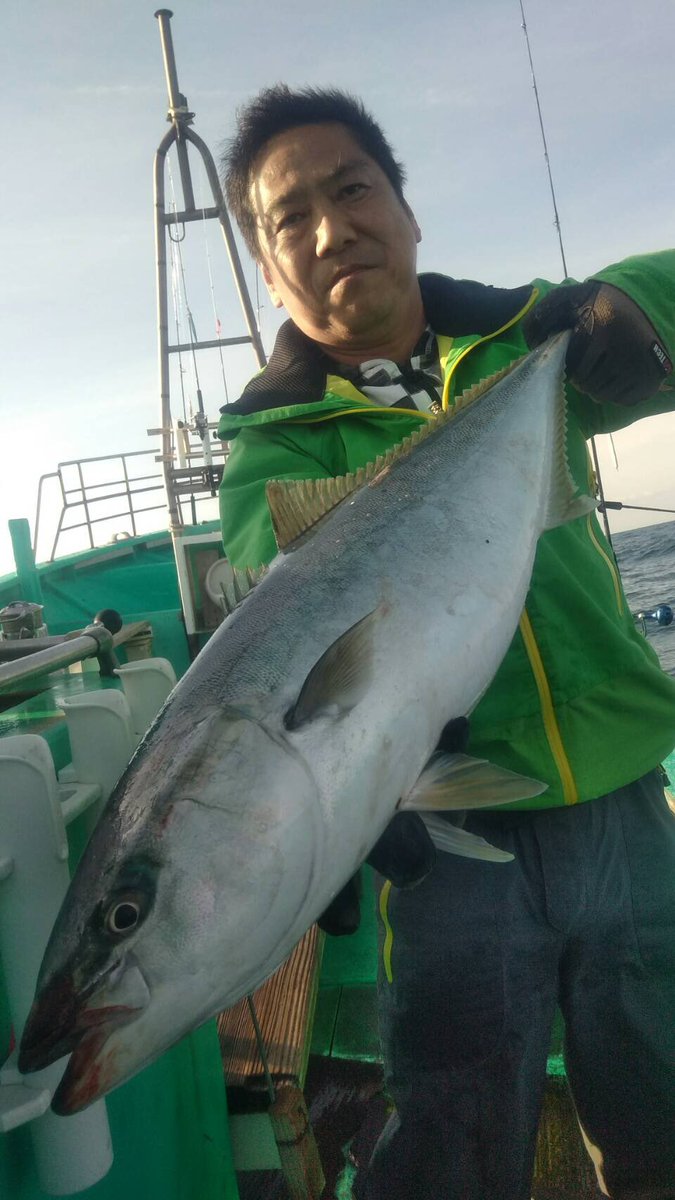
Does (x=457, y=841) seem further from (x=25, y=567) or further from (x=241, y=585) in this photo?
(x=25, y=567)

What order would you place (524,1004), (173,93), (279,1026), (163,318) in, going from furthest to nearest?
(163,318) → (173,93) → (279,1026) → (524,1004)

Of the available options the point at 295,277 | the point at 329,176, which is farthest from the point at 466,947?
the point at 329,176

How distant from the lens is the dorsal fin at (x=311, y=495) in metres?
1.66

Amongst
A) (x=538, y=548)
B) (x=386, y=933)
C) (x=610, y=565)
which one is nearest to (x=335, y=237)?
(x=538, y=548)

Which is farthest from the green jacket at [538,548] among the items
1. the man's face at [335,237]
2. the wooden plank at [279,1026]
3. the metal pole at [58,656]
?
the wooden plank at [279,1026]

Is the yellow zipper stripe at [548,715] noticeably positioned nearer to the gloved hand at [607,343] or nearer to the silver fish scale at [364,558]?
the silver fish scale at [364,558]

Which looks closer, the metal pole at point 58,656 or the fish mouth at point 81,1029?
the fish mouth at point 81,1029

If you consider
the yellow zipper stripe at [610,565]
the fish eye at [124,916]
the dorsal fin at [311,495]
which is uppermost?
the dorsal fin at [311,495]

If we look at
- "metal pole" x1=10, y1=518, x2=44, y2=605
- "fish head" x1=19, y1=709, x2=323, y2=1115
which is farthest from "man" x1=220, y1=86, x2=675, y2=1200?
"metal pole" x1=10, y1=518, x2=44, y2=605

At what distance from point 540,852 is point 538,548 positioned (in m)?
0.79

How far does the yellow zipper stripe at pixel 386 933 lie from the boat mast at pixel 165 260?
5631 mm

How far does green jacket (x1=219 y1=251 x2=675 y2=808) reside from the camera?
186 centimetres

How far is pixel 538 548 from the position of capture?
201 centimetres

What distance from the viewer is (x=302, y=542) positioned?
1.59m
